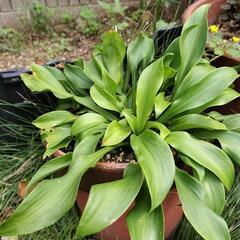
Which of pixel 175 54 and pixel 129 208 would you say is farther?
pixel 175 54

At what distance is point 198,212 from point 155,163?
20cm

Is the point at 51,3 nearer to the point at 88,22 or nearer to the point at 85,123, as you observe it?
the point at 88,22

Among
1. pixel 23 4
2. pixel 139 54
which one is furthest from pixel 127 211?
pixel 23 4

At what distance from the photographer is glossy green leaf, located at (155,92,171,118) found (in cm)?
143

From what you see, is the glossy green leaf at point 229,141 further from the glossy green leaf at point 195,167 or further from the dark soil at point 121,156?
the dark soil at point 121,156

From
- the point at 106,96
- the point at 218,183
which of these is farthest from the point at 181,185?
the point at 106,96

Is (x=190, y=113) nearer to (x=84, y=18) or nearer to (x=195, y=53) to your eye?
(x=195, y=53)

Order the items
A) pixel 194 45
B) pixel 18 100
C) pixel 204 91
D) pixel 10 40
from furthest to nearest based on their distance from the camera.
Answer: pixel 10 40
pixel 18 100
pixel 194 45
pixel 204 91

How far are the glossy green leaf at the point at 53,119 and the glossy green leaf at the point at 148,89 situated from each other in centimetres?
26

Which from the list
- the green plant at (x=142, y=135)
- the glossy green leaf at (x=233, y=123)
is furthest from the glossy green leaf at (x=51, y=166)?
the glossy green leaf at (x=233, y=123)

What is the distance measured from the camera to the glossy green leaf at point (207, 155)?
4.30 ft

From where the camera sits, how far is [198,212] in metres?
1.26

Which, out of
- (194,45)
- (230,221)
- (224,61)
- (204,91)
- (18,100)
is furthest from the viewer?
(18,100)

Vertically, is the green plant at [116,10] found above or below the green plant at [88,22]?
above
